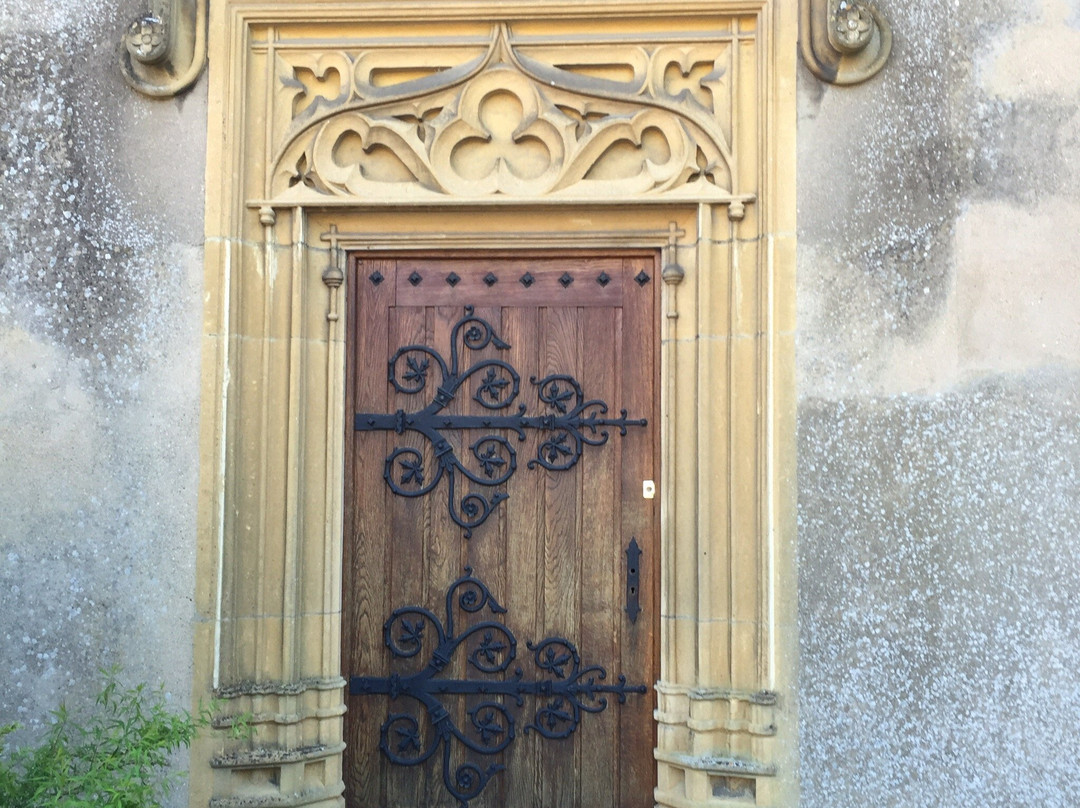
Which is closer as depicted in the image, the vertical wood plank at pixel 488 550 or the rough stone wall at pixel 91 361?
the rough stone wall at pixel 91 361

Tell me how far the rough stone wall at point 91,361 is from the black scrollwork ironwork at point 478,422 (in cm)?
69

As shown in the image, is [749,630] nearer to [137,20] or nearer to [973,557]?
[973,557]

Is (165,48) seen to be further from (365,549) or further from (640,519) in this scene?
(640,519)

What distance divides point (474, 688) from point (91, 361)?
1.67 metres

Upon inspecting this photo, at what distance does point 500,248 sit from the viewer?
3.74 meters

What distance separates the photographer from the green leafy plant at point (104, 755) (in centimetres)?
281

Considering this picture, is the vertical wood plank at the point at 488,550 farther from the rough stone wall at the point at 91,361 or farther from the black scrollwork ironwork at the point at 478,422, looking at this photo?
the rough stone wall at the point at 91,361

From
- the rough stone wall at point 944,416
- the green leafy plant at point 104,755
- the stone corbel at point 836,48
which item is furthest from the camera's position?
the stone corbel at point 836,48

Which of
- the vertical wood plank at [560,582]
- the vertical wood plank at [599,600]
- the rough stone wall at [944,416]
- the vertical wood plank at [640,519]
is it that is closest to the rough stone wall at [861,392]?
the rough stone wall at [944,416]

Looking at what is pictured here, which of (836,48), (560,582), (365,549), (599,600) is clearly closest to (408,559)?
(365,549)

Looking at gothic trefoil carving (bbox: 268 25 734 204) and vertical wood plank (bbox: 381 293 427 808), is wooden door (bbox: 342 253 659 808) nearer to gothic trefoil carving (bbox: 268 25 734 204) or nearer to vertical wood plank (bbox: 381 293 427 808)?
vertical wood plank (bbox: 381 293 427 808)

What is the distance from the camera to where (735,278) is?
3.56m

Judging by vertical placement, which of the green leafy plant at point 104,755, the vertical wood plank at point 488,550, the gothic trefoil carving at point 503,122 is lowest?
the green leafy plant at point 104,755

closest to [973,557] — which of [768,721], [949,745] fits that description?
[949,745]
